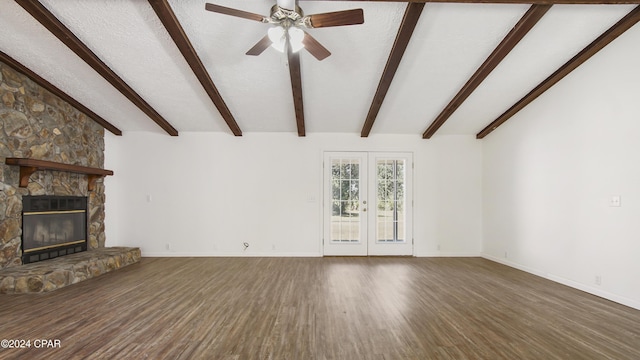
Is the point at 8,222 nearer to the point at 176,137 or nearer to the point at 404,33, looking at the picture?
the point at 176,137

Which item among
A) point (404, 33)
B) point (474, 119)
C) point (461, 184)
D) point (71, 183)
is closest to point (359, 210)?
point (461, 184)

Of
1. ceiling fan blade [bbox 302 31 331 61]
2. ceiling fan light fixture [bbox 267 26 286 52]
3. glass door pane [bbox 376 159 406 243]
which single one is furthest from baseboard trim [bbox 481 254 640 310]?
ceiling fan light fixture [bbox 267 26 286 52]

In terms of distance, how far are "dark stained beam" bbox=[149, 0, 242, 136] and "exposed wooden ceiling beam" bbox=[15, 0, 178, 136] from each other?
1.17 m

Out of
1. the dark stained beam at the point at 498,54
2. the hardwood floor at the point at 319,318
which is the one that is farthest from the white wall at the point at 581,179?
the dark stained beam at the point at 498,54

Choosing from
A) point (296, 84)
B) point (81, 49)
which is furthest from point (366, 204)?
point (81, 49)

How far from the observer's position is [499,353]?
7.67 ft

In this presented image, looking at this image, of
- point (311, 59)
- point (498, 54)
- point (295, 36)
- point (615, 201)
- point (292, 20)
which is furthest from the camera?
point (311, 59)

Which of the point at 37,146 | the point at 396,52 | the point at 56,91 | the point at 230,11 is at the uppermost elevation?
the point at 396,52

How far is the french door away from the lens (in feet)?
20.0

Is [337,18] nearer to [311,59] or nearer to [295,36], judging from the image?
[295,36]

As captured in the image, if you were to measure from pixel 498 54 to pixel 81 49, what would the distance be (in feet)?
16.9

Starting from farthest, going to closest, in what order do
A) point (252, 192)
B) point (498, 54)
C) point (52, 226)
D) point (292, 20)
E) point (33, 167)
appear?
point (252, 192)
point (52, 226)
point (33, 167)
point (498, 54)
point (292, 20)

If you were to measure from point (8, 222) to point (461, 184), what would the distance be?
746cm

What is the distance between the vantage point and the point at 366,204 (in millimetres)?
6098
